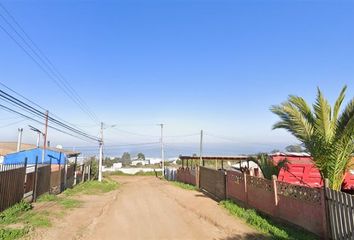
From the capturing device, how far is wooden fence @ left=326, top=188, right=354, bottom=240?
7.64m

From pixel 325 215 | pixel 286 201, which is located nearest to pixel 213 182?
pixel 286 201

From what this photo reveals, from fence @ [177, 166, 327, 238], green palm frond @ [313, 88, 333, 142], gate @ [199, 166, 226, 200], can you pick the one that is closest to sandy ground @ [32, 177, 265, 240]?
fence @ [177, 166, 327, 238]

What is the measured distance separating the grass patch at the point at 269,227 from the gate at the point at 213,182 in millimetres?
4433

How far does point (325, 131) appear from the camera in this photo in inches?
385

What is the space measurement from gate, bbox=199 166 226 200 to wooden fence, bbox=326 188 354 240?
9.96 m

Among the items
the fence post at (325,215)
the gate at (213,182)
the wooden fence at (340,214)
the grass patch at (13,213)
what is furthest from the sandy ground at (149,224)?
the gate at (213,182)

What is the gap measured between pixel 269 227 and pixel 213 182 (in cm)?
1091

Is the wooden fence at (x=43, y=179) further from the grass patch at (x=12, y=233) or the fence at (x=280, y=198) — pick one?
the fence at (x=280, y=198)

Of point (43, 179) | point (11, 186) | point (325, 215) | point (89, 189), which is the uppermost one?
point (43, 179)

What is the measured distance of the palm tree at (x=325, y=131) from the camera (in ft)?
30.6

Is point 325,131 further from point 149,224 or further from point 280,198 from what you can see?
point 149,224

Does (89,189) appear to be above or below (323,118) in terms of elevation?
below

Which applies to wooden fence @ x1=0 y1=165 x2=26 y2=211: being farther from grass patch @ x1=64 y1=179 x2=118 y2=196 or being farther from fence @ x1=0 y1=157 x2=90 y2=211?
grass patch @ x1=64 y1=179 x2=118 y2=196

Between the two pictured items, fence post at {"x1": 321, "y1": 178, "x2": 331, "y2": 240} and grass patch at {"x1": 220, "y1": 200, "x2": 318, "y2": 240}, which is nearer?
fence post at {"x1": 321, "y1": 178, "x2": 331, "y2": 240}
